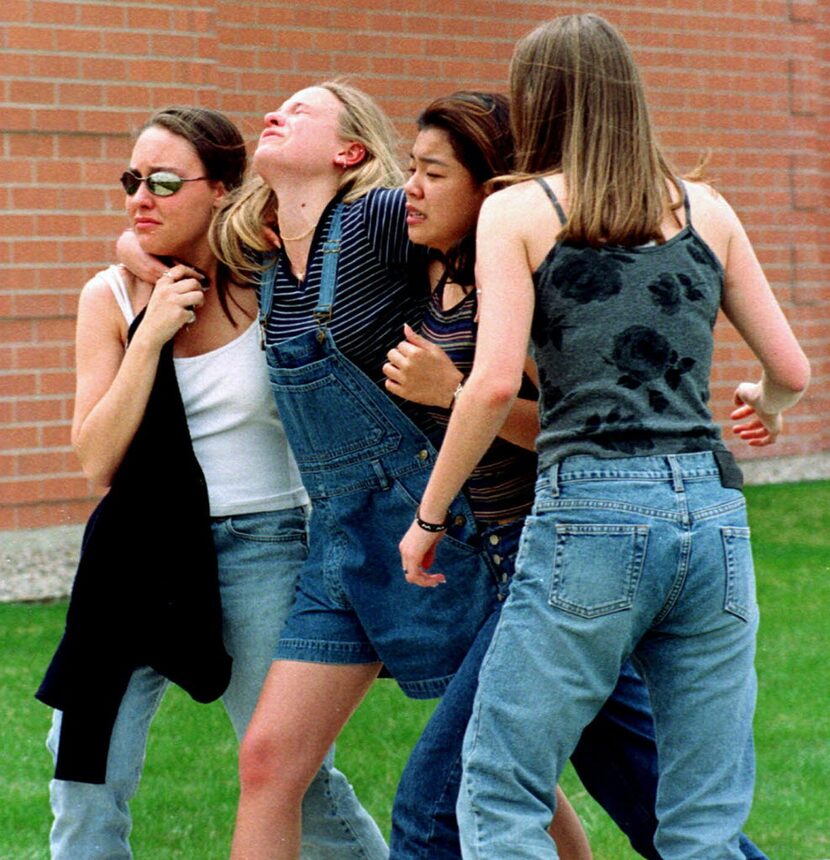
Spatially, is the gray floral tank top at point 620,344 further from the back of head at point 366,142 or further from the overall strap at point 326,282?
the back of head at point 366,142

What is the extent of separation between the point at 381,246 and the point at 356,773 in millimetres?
2177

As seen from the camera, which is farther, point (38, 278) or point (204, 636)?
point (38, 278)

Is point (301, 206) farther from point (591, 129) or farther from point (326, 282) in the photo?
point (591, 129)

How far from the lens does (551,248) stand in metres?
2.65

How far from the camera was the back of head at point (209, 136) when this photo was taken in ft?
11.2

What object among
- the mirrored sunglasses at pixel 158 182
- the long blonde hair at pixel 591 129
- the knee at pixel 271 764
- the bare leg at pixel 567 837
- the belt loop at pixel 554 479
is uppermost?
the long blonde hair at pixel 591 129

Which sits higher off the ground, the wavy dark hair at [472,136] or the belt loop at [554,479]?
the wavy dark hair at [472,136]

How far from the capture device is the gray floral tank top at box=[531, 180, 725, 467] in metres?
2.65

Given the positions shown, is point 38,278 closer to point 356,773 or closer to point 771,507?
point 356,773

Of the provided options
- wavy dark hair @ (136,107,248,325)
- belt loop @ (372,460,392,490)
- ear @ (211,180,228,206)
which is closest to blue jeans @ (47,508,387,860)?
belt loop @ (372,460,392,490)

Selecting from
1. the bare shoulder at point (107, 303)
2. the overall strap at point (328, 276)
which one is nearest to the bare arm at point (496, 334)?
the overall strap at point (328, 276)

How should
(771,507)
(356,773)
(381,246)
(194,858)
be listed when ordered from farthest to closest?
1. (771,507)
2. (356,773)
3. (194,858)
4. (381,246)

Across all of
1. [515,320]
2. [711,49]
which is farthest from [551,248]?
[711,49]

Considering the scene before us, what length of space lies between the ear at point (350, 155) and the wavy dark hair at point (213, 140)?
28 centimetres
